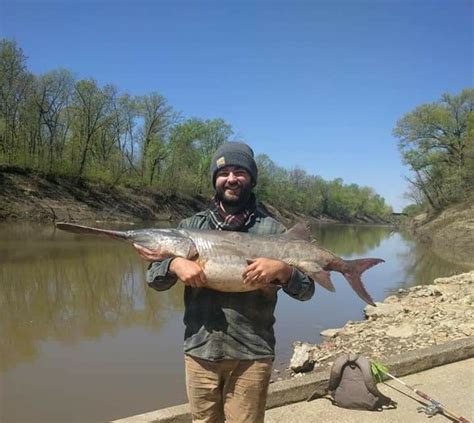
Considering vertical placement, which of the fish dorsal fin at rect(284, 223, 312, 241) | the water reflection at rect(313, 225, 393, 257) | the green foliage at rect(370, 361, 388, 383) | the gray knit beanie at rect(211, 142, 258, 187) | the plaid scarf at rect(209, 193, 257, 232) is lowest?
the water reflection at rect(313, 225, 393, 257)

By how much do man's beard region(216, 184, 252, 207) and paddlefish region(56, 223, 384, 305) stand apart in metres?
0.20

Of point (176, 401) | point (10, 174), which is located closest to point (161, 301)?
point (176, 401)

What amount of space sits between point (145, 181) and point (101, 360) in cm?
4930

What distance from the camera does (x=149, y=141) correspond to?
60.3 m

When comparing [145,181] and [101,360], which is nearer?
[101,360]

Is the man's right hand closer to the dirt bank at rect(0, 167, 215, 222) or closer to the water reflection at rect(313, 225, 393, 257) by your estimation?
the water reflection at rect(313, 225, 393, 257)

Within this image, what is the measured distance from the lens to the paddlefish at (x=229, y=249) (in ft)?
8.96

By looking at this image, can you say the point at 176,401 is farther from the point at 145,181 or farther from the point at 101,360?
the point at 145,181

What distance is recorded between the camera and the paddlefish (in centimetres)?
273

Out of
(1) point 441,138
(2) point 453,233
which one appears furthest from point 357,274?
(1) point 441,138

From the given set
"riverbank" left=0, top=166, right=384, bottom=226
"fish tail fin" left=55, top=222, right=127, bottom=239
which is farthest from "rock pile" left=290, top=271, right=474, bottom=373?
"riverbank" left=0, top=166, right=384, bottom=226

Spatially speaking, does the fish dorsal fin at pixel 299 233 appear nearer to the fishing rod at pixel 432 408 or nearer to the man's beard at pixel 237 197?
the man's beard at pixel 237 197

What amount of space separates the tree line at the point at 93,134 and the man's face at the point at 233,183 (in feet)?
138

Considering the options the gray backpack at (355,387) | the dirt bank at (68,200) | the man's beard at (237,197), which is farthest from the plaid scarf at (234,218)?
the dirt bank at (68,200)
